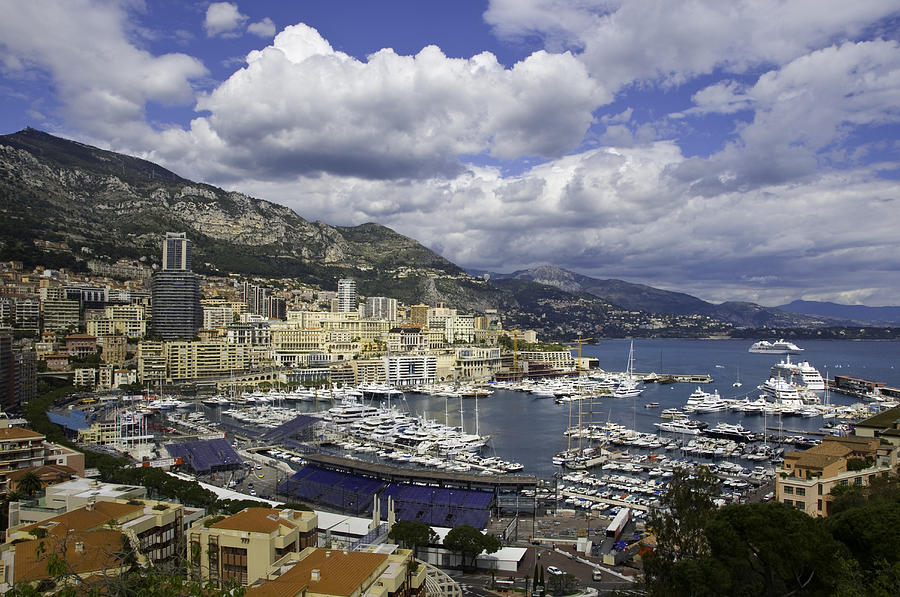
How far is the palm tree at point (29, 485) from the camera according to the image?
16.4 meters

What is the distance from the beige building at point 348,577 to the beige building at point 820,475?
365 inches

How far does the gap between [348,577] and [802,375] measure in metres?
57.0

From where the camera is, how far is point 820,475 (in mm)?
14570

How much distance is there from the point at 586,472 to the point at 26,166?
9506cm

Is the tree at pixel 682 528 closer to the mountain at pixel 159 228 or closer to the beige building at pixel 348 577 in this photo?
the beige building at pixel 348 577

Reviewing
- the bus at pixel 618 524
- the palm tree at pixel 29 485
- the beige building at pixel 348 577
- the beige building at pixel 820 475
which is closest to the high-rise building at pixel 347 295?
the bus at pixel 618 524

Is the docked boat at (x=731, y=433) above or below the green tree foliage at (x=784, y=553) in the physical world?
below

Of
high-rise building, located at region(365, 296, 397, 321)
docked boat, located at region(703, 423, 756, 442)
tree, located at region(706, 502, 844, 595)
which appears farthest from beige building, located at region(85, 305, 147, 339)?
tree, located at region(706, 502, 844, 595)

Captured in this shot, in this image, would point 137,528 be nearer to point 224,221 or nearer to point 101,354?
point 101,354

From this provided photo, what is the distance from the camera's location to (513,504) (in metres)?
21.5

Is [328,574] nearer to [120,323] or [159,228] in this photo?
[120,323]

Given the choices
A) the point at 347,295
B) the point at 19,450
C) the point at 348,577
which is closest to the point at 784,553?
the point at 348,577

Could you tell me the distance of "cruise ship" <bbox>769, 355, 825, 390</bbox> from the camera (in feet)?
181

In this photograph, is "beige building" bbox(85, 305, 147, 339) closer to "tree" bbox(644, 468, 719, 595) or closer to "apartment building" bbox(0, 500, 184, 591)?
"apartment building" bbox(0, 500, 184, 591)
